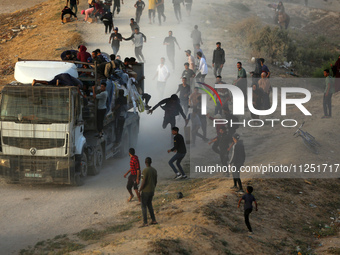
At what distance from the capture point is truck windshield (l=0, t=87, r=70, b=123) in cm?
1473

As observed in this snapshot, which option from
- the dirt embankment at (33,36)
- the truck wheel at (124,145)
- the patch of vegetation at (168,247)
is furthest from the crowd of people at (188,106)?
the dirt embankment at (33,36)

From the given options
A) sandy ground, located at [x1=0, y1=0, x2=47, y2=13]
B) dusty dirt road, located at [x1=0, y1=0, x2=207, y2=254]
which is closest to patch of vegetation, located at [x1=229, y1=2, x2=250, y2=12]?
sandy ground, located at [x1=0, y1=0, x2=47, y2=13]

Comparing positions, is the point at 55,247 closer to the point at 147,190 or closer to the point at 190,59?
the point at 147,190

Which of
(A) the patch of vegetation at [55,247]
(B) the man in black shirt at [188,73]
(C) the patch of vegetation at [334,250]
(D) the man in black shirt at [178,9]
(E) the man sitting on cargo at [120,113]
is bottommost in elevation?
(C) the patch of vegetation at [334,250]

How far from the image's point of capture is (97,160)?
54.7ft

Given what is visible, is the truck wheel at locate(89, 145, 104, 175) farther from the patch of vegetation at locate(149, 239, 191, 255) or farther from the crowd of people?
the patch of vegetation at locate(149, 239, 191, 255)

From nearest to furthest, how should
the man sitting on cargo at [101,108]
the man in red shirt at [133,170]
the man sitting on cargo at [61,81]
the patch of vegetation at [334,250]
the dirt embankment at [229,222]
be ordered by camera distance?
the dirt embankment at [229,222]
the patch of vegetation at [334,250]
the man in red shirt at [133,170]
the man sitting on cargo at [61,81]
the man sitting on cargo at [101,108]

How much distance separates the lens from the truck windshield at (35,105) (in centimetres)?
1473

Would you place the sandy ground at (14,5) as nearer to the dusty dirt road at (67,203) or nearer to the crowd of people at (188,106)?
the crowd of people at (188,106)

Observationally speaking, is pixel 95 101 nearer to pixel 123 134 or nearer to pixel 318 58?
pixel 123 134

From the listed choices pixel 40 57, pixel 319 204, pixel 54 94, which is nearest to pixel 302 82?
pixel 40 57

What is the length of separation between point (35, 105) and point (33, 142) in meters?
0.94

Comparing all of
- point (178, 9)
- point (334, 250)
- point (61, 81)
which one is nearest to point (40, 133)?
point (61, 81)

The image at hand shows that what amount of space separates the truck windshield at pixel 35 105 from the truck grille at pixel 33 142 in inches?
18.8
